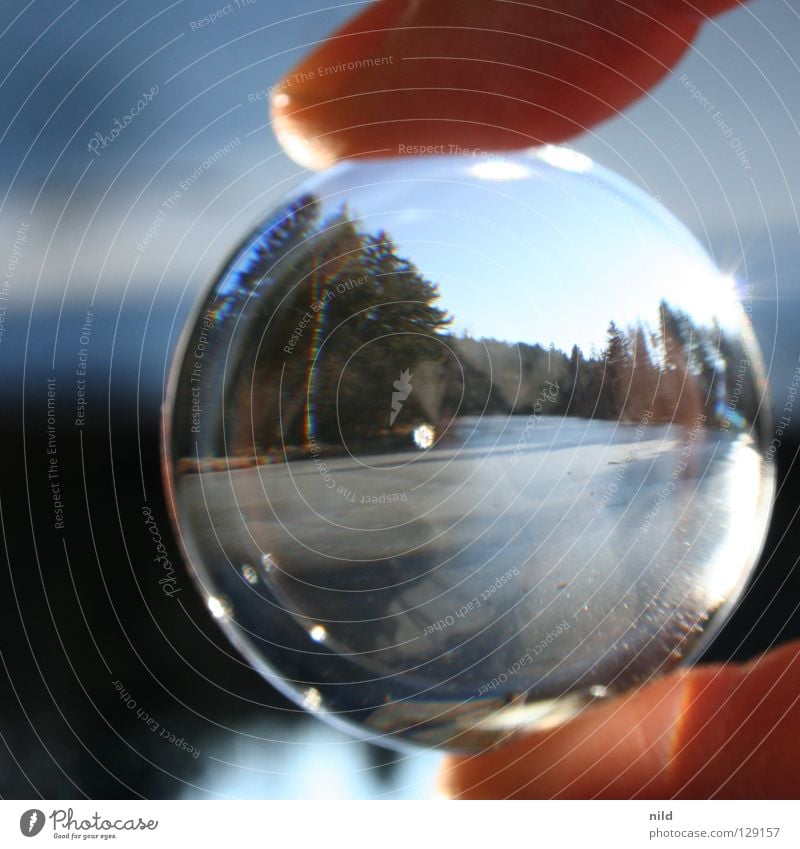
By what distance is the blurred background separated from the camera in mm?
376

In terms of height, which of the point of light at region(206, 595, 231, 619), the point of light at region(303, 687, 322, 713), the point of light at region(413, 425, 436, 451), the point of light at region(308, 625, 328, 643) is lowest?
the point of light at region(303, 687, 322, 713)

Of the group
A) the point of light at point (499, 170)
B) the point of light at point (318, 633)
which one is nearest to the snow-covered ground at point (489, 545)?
the point of light at point (318, 633)

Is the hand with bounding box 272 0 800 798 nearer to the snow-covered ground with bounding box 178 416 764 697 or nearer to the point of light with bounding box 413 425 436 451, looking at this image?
the snow-covered ground with bounding box 178 416 764 697

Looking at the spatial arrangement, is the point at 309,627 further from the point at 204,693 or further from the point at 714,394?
the point at 714,394

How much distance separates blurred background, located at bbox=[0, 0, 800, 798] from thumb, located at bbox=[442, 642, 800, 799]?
0.10ft

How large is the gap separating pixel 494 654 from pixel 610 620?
0.33ft

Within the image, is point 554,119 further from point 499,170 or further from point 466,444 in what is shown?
point 466,444

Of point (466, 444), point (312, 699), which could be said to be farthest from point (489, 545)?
point (312, 699)

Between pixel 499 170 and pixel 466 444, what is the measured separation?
221mm

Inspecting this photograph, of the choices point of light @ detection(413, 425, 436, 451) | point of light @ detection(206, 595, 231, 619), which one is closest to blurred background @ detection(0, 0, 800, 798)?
point of light @ detection(206, 595, 231, 619)

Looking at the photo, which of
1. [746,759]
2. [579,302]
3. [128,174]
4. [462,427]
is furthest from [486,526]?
[128,174]

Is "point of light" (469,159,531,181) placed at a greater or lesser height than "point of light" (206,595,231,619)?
greater

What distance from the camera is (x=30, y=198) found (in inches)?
15.1

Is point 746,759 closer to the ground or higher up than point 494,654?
closer to the ground
